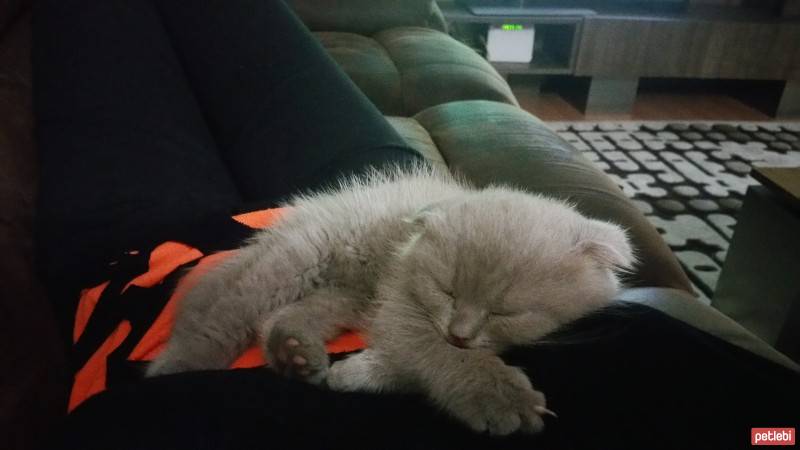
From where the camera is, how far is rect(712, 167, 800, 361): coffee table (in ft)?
5.20

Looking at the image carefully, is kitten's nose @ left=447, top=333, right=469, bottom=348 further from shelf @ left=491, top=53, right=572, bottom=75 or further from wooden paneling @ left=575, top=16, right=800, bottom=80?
wooden paneling @ left=575, top=16, right=800, bottom=80

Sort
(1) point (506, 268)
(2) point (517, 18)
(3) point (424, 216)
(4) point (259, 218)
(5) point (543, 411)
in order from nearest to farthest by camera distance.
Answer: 1. (5) point (543, 411)
2. (1) point (506, 268)
3. (3) point (424, 216)
4. (4) point (259, 218)
5. (2) point (517, 18)

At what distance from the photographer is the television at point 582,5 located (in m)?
3.66

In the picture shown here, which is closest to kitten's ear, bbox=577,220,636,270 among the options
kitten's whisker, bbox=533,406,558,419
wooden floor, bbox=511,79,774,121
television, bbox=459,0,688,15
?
→ kitten's whisker, bbox=533,406,558,419

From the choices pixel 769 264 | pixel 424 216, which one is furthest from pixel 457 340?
pixel 769 264

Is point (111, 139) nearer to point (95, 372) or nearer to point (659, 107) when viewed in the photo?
point (95, 372)

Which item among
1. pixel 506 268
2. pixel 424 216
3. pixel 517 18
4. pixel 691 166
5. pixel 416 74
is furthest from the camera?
pixel 517 18

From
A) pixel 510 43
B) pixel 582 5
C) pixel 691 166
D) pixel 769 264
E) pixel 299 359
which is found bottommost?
pixel 691 166

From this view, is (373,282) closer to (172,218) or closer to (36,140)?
(172,218)

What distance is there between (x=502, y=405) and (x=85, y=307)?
66cm

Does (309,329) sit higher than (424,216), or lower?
lower

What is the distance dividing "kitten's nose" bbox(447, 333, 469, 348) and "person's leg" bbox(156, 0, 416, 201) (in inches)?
18.9

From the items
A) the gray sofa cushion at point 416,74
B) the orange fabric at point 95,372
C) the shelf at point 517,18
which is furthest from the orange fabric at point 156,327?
the shelf at point 517,18

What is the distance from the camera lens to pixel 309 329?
0.83 m
